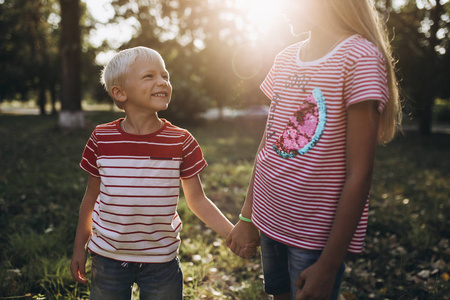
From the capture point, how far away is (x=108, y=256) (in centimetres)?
169

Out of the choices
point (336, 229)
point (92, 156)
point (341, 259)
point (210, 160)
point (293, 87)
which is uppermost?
point (293, 87)

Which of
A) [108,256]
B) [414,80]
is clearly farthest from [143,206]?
[414,80]

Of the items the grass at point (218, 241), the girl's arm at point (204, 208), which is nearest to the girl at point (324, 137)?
the girl's arm at point (204, 208)

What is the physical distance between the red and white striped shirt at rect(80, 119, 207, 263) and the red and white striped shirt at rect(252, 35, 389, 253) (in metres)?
0.46

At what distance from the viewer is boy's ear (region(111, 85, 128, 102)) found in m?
1.74

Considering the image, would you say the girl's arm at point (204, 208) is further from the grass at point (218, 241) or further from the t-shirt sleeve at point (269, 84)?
the grass at point (218, 241)

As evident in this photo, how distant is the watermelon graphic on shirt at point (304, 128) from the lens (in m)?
1.36

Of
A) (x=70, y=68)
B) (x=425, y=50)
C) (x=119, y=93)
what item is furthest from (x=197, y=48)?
(x=425, y=50)

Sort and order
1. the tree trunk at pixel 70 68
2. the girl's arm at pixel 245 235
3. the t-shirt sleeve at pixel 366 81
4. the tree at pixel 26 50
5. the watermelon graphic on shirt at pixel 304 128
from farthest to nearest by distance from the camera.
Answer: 1. the tree at pixel 26 50
2. the tree trunk at pixel 70 68
3. the girl's arm at pixel 245 235
4. the watermelon graphic on shirt at pixel 304 128
5. the t-shirt sleeve at pixel 366 81

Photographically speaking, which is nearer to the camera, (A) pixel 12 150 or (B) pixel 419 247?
(B) pixel 419 247

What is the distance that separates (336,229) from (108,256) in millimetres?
1061

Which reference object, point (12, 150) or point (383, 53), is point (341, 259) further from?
point (12, 150)

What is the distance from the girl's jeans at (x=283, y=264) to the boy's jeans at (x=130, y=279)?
464mm

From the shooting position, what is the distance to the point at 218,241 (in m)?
4.07
